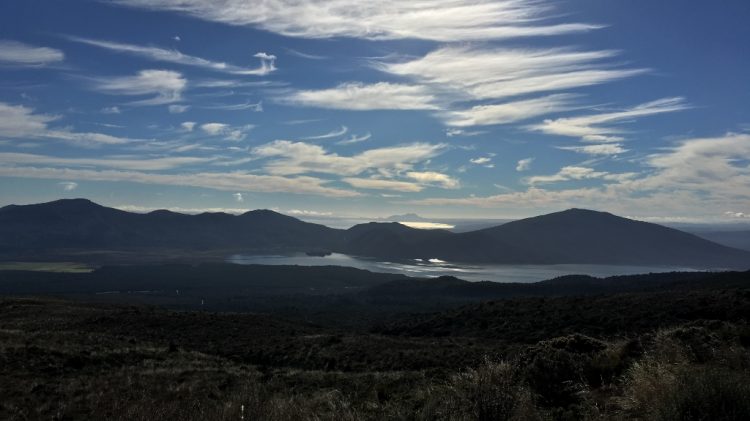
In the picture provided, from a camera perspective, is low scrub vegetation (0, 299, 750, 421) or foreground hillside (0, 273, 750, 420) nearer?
low scrub vegetation (0, 299, 750, 421)

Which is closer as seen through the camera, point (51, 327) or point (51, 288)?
point (51, 327)

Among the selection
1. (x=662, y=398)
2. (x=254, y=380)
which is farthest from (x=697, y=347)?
(x=254, y=380)

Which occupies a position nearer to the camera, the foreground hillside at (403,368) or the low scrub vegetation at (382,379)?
the low scrub vegetation at (382,379)

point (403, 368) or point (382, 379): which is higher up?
point (382, 379)

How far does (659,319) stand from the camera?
2667cm

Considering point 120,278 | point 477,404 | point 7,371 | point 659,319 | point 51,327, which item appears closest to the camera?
point 477,404

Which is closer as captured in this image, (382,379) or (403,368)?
(382,379)

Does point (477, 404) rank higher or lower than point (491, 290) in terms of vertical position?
higher

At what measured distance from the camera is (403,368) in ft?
61.7

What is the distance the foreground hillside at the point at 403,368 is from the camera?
6.79m

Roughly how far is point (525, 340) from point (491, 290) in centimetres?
7859

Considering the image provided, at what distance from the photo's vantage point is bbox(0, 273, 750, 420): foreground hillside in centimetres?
679

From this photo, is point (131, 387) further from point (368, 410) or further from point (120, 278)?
point (120, 278)

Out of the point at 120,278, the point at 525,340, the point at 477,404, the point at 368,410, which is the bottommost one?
the point at 120,278
